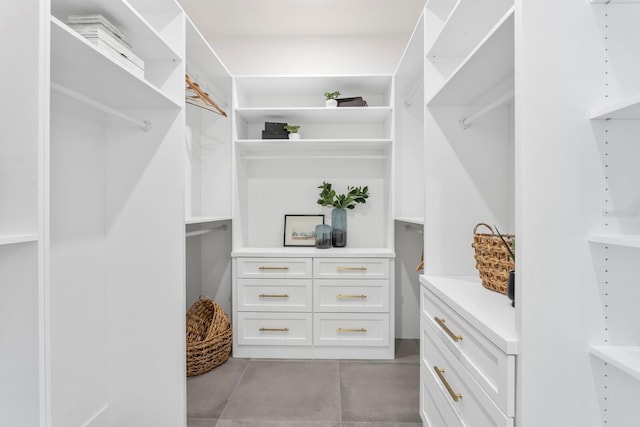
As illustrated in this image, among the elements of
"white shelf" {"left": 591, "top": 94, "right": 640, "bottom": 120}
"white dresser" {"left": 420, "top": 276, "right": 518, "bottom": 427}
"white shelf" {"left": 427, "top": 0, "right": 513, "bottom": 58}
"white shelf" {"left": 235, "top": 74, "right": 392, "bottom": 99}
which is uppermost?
"white shelf" {"left": 235, "top": 74, "right": 392, "bottom": 99}

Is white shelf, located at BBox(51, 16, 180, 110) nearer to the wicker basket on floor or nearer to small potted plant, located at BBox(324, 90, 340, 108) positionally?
small potted plant, located at BBox(324, 90, 340, 108)

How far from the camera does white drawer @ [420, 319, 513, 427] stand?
3.43 ft

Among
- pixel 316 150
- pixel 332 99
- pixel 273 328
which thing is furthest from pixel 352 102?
pixel 273 328

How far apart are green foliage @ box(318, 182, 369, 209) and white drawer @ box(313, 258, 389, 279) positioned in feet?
1.55

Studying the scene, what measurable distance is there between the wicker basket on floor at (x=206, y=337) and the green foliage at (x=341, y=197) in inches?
47.3

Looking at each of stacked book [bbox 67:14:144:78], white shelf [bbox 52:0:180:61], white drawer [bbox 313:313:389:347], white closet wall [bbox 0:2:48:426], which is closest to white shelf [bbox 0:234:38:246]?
white closet wall [bbox 0:2:48:426]

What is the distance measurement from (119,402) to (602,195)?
2.22 metres

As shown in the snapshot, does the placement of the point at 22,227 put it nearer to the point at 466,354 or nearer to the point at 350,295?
the point at 466,354

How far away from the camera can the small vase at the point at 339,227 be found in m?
2.89

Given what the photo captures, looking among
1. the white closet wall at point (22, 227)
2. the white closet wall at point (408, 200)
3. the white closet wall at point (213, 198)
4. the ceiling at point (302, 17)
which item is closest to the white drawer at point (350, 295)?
the white closet wall at point (408, 200)

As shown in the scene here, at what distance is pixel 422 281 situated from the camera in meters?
1.77

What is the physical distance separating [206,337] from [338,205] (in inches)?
54.9

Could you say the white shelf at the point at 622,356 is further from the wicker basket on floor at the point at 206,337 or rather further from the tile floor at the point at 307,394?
the wicker basket on floor at the point at 206,337

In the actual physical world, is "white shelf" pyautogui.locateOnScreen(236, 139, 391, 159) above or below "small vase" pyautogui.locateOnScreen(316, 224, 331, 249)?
above
